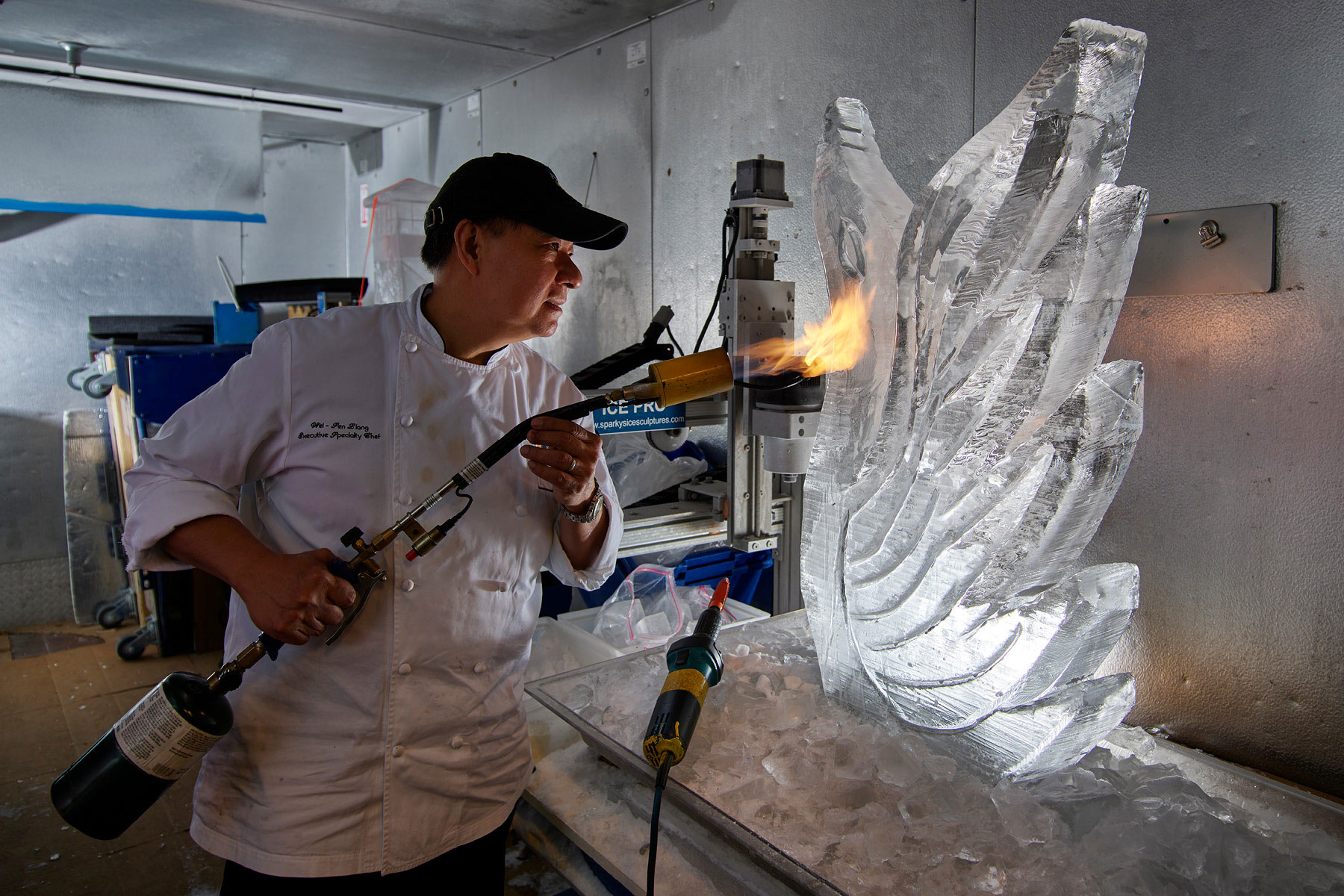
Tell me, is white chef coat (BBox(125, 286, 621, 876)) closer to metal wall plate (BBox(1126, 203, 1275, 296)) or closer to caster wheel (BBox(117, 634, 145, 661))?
metal wall plate (BBox(1126, 203, 1275, 296))

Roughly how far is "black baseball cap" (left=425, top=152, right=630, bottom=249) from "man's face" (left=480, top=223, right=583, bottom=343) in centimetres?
3

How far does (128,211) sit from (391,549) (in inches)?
162

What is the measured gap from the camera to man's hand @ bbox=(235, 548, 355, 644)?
1.03 m

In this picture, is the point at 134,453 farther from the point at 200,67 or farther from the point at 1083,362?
the point at 1083,362

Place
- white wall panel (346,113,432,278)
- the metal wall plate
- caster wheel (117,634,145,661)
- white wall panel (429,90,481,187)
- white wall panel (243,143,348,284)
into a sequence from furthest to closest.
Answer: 1. white wall panel (243,143,348,284)
2. white wall panel (346,113,432,278)
3. white wall panel (429,90,481,187)
4. caster wheel (117,634,145,661)
5. the metal wall plate

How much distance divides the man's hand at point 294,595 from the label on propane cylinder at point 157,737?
144 millimetres

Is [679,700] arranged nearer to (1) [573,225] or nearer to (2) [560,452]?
(2) [560,452]

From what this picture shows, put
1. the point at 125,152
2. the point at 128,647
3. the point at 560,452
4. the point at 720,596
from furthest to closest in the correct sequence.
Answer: the point at 125,152, the point at 128,647, the point at 720,596, the point at 560,452

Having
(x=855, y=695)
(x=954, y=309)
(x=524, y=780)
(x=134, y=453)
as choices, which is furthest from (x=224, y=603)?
(x=954, y=309)

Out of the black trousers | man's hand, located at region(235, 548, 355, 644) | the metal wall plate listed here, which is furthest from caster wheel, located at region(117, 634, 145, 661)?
the metal wall plate

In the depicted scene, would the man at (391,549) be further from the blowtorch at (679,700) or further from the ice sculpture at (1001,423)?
the ice sculpture at (1001,423)

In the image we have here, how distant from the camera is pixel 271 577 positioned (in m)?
1.05

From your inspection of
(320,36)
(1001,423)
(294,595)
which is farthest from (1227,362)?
(320,36)

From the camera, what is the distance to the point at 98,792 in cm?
103
